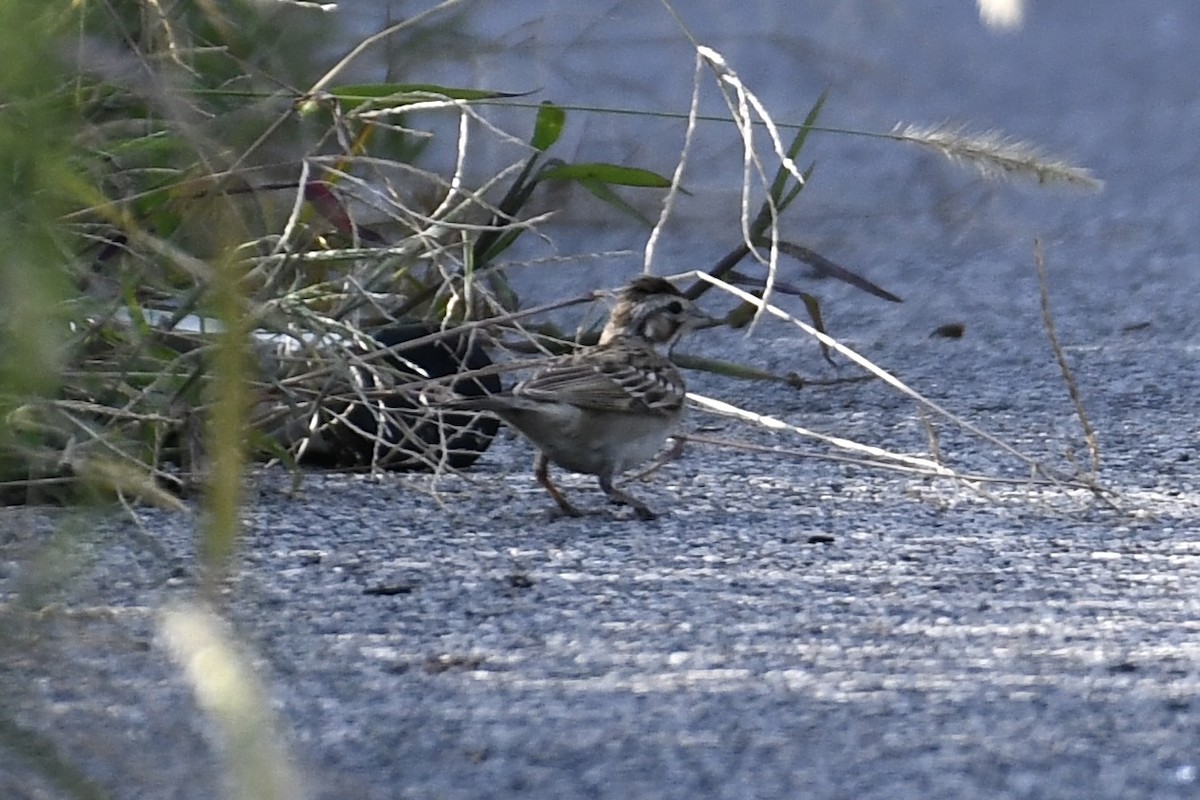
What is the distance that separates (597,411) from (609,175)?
59 centimetres

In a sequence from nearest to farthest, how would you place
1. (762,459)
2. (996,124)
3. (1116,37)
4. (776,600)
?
(776,600)
(762,459)
(996,124)
(1116,37)

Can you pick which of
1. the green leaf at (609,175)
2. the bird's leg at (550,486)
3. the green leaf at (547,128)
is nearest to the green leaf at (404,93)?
the green leaf at (547,128)

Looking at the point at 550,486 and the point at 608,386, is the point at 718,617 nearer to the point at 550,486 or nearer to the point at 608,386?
the point at 550,486

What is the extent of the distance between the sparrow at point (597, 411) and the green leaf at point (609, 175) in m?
0.24

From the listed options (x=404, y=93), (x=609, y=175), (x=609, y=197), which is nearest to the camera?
(x=404, y=93)

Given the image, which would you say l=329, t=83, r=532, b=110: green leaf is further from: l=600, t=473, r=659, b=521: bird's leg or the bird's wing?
l=600, t=473, r=659, b=521: bird's leg

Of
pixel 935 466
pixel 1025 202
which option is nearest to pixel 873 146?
pixel 1025 202

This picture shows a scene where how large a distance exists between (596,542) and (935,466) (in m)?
0.69

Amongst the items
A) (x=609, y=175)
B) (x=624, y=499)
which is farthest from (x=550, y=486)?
(x=609, y=175)

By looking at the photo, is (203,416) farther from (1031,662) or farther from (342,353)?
(1031,662)

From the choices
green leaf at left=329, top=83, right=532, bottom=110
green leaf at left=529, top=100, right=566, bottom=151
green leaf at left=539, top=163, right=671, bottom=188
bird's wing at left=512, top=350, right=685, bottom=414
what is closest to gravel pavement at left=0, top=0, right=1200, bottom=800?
bird's wing at left=512, top=350, right=685, bottom=414

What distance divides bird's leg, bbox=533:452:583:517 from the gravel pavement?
0.15 ft

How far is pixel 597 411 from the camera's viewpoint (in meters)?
4.93

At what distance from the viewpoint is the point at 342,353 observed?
433cm
